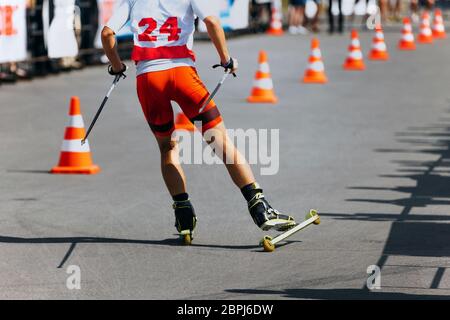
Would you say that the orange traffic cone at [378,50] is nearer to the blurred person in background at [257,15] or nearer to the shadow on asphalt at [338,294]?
the blurred person in background at [257,15]

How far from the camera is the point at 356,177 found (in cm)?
1187

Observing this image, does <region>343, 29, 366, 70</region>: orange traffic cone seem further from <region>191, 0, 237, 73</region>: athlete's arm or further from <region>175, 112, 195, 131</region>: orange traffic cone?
<region>191, 0, 237, 73</region>: athlete's arm

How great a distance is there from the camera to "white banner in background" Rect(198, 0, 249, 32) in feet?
107

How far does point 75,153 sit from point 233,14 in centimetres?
2352

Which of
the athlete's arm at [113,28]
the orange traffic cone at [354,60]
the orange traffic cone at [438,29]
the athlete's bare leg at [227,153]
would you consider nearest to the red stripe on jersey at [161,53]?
the athlete's arm at [113,28]

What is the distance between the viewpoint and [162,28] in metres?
8.42

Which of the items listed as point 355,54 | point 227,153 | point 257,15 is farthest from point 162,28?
point 257,15

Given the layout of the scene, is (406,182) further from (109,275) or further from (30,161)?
(109,275)

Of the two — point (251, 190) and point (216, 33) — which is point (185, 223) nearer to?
point (251, 190)

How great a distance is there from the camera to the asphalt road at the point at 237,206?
289 inches

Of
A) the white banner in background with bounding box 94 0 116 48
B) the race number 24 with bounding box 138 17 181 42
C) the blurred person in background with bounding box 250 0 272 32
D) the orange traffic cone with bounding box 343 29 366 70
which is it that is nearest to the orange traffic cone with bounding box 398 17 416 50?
the orange traffic cone with bounding box 343 29 366 70

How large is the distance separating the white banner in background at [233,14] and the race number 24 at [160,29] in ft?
75.9
